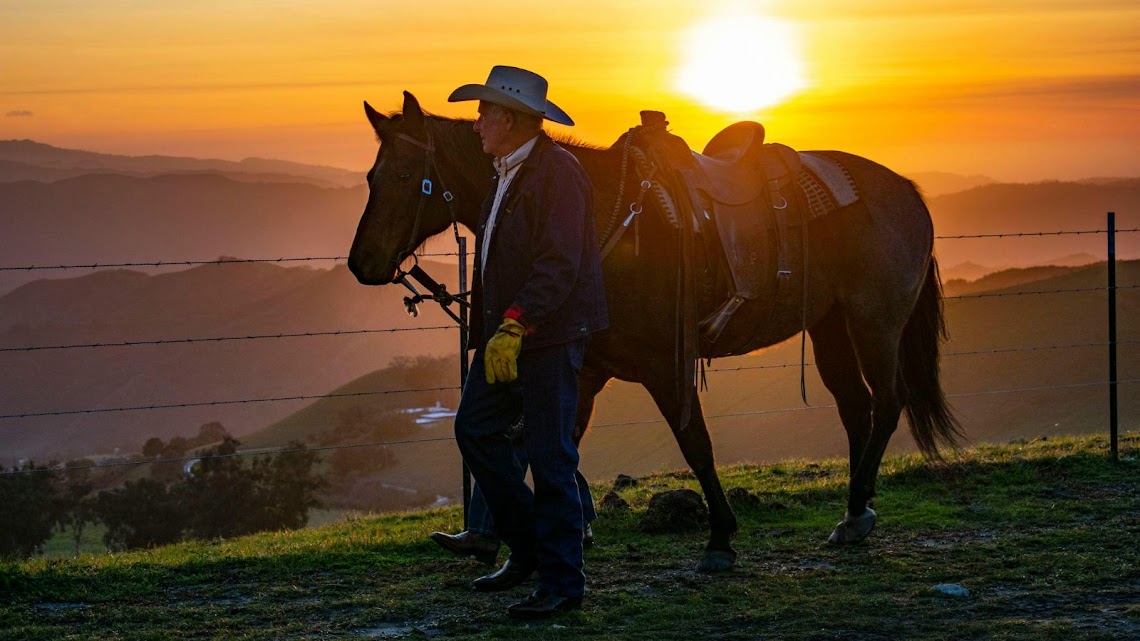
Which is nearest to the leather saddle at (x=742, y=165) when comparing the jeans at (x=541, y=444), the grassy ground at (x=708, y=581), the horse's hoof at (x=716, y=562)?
the jeans at (x=541, y=444)

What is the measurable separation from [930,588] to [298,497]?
44.5 m

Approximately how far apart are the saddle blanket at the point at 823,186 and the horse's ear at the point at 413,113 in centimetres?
227

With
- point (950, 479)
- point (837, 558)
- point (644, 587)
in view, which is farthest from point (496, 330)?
point (950, 479)

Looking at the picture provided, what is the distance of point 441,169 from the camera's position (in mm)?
5867

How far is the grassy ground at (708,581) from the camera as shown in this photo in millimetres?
5125

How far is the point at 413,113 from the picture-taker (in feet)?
19.1

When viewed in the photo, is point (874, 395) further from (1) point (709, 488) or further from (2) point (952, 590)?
(2) point (952, 590)

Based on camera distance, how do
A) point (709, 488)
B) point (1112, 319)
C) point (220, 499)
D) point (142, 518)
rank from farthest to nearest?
point (142, 518)
point (220, 499)
point (1112, 319)
point (709, 488)

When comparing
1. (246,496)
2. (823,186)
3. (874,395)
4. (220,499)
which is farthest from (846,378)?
(246,496)

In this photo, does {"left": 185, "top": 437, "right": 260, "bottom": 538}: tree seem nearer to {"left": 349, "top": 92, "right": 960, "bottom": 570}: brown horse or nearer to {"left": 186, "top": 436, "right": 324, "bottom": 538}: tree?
{"left": 186, "top": 436, "right": 324, "bottom": 538}: tree

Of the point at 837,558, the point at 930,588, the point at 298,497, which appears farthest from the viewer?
the point at 298,497

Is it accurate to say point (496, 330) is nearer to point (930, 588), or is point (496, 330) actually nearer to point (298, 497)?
point (930, 588)

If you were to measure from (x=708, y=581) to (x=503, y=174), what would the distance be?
7.41 ft

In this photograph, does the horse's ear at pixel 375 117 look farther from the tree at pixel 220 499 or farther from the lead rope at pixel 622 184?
the tree at pixel 220 499
